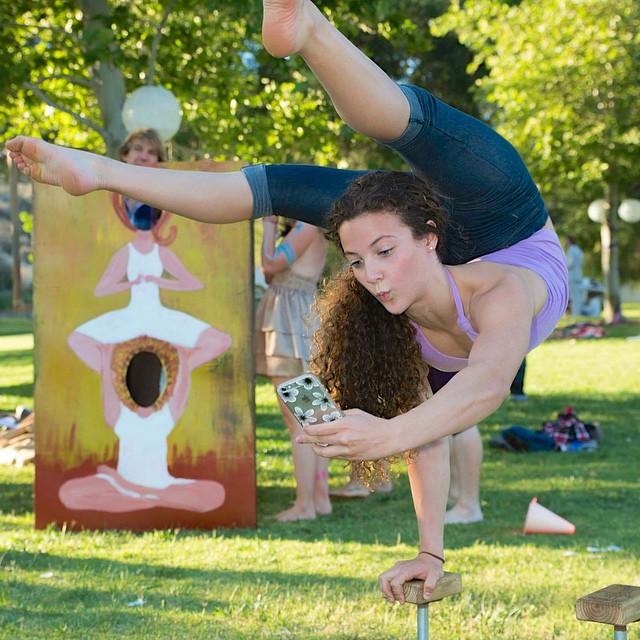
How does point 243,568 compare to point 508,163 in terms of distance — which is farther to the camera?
point 243,568

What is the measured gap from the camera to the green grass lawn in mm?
4324

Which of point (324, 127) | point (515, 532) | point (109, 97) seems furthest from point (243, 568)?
point (324, 127)

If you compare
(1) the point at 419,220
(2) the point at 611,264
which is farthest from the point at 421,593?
(2) the point at 611,264

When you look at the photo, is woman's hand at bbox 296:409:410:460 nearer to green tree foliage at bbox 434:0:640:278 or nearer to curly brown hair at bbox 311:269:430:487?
curly brown hair at bbox 311:269:430:487

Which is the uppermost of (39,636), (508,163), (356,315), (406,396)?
(508,163)

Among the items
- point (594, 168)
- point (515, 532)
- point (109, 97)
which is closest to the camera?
point (515, 532)

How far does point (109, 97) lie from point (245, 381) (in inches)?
188

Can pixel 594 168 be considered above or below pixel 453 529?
above

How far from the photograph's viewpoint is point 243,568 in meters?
5.23

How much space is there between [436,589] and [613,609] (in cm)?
53

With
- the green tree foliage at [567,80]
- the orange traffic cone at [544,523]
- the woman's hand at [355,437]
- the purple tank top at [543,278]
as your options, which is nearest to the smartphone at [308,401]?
the woman's hand at [355,437]

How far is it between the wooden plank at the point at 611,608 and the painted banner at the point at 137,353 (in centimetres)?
334

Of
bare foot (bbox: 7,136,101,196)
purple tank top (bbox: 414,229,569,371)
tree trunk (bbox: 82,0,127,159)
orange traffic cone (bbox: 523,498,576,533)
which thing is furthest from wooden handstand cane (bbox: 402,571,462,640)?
tree trunk (bbox: 82,0,127,159)

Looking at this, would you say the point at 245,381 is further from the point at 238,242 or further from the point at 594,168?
the point at 594,168
